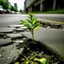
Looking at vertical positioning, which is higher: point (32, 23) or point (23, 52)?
point (32, 23)

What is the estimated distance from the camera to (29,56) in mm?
1659

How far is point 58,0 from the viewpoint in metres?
28.8

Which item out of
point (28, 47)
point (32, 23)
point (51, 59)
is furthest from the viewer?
point (32, 23)

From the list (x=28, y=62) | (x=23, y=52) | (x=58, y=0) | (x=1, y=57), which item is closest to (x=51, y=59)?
(x=28, y=62)

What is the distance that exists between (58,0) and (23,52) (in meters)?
28.1

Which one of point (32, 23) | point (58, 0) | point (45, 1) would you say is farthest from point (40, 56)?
point (45, 1)

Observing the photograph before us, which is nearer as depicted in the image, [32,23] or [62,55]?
[62,55]

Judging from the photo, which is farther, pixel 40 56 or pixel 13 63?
pixel 40 56

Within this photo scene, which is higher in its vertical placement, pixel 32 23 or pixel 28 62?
pixel 32 23

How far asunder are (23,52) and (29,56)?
0.17 m

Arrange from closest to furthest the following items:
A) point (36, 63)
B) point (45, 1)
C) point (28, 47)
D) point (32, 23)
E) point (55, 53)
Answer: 1. point (36, 63)
2. point (55, 53)
3. point (28, 47)
4. point (32, 23)
5. point (45, 1)

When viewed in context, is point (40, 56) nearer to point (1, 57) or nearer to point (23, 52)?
point (23, 52)

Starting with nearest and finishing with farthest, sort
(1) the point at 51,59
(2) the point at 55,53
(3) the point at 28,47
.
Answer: (1) the point at 51,59 → (2) the point at 55,53 → (3) the point at 28,47

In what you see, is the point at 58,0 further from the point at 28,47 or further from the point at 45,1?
the point at 28,47
